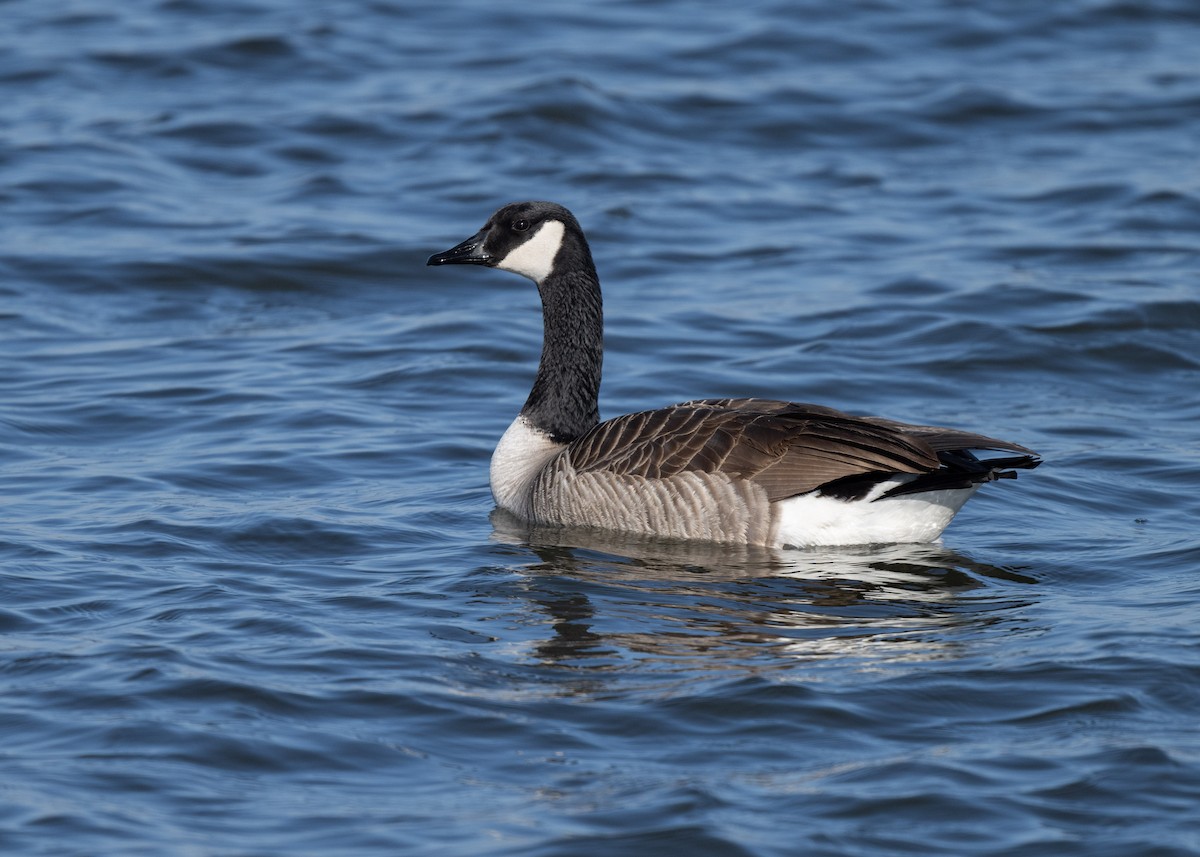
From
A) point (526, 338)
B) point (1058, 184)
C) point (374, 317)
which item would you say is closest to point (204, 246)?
point (374, 317)

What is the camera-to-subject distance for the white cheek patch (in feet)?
32.9

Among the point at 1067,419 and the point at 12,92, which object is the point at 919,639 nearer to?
the point at 1067,419

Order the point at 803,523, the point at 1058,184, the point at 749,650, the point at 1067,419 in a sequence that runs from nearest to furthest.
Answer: the point at 749,650
the point at 803,523
the point at 1067,419
the point at 1058,184

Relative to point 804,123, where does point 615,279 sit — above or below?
below

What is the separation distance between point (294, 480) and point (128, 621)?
2717 millimetres

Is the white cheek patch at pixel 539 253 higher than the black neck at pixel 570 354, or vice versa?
the white cheek patch at pixel 539 253

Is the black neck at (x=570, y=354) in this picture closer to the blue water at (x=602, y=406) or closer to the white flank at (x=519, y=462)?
the white flank at (x=519, y=462)

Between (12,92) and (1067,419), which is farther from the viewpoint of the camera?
(12,92)

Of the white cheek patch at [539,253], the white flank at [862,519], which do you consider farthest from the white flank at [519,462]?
the white flank at [862,519]

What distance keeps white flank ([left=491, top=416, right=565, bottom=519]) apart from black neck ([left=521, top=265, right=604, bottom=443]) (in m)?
0.09

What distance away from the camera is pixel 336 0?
76.1ft

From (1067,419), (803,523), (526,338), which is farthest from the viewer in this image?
(526,338)

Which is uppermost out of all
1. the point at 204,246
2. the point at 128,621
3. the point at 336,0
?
the point at 336,0

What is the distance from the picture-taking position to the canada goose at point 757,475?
8.37 meters
